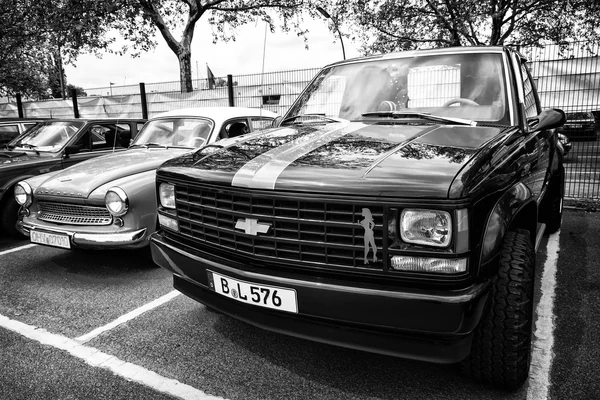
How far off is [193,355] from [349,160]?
1.52 m

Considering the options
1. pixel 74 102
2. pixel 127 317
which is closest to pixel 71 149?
pixel 127 317

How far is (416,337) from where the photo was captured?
6.13 feet

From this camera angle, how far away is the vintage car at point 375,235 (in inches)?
71.1

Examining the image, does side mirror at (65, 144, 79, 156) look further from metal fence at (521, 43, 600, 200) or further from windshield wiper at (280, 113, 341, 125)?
metal fence at (521, 43, 600, 200)

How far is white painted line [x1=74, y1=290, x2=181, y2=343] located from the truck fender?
247 centimetres

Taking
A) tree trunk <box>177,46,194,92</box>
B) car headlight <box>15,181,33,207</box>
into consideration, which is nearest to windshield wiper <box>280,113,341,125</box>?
car headlight <box>15,181,33,207</box>

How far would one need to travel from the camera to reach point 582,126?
6.77m

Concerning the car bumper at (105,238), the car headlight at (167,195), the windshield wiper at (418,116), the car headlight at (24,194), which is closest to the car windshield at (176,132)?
the car headlight at (24,194)

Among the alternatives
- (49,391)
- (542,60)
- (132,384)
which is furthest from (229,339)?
(542,60)

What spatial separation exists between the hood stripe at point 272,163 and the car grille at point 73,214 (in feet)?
7.29

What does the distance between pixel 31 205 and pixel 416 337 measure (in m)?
4.09

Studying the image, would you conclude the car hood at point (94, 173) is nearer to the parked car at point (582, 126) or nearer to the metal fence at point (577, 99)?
the metal fence at point (577, 99)

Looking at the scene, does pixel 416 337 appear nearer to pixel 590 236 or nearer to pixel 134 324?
pixel 134 324

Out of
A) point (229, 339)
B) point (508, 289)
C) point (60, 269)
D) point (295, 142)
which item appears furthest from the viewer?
point (60, 269)
